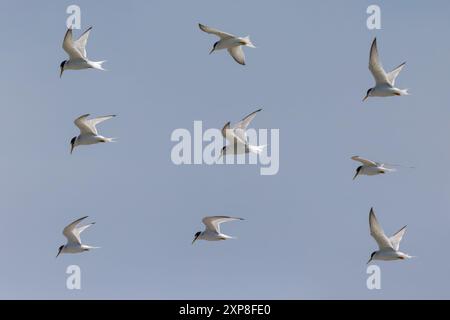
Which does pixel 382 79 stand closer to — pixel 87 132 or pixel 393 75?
pixel 393 75

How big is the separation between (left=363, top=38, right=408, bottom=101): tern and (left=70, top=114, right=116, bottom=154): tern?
4723mm

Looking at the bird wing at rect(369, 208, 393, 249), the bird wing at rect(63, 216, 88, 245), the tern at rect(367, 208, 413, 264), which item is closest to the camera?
the bird wing at rect(369, 208, 393, 249)

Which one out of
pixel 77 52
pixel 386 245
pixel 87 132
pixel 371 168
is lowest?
pixel 386 245

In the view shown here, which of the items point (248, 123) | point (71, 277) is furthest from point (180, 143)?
point (71, 277)

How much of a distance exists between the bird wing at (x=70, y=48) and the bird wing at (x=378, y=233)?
594cm

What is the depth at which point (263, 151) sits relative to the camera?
87.7ft

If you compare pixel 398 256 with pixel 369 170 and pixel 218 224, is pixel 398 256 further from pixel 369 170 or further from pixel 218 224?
pixel 218 224

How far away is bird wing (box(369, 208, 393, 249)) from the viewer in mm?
25688

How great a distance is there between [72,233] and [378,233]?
5.59m

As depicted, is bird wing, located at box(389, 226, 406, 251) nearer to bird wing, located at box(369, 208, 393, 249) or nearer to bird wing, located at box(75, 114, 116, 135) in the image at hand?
bird wing, located at box(369, 208, 393, 249)

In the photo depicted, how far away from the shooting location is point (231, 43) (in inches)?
1081

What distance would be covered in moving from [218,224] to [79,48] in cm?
396

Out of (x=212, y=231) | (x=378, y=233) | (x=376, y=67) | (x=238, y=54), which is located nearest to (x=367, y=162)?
(x=378, y=233)

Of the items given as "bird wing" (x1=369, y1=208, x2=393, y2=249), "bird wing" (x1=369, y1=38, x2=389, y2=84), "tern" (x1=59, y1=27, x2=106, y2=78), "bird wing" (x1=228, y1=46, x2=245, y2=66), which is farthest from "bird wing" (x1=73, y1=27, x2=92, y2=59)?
"bird wing" (x1=369, y1=208, x2=393, y2=249)
